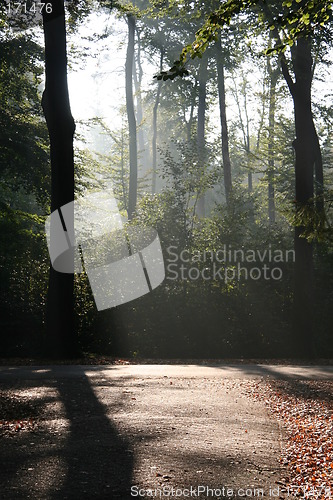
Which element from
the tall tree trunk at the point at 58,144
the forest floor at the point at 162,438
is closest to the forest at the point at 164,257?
the tall tree trunk at the point at 58,144

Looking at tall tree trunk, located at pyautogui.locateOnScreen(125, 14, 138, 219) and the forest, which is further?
tall tree trunk, located at pyautogui.locateOnScreen(125, 14, 138, 219)

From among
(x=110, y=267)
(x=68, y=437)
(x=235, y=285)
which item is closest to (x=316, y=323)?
(x=235, y=285)

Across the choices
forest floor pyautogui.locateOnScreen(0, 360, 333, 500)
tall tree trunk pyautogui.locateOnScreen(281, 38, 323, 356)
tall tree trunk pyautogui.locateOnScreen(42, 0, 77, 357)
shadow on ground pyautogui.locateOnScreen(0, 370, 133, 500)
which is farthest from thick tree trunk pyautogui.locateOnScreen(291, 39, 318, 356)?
shadow on ground pyautogui.locateOnScreen(0, 370, 133, 500)

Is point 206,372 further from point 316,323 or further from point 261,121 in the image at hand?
point 261,121

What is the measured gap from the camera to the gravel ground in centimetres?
490

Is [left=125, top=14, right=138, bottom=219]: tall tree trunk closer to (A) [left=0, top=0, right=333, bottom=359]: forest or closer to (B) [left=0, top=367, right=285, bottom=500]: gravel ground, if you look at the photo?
(A) [left=0, top=0, right=333, bottom=359]: forest

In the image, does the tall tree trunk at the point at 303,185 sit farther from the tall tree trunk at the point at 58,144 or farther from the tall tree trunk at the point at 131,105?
the tall tree trunk at the point at 131,105

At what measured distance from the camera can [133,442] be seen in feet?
19.8

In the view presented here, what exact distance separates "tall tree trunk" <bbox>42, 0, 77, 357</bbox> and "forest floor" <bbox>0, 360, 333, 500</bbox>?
422 cm

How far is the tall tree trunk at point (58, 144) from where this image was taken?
14.2 meters

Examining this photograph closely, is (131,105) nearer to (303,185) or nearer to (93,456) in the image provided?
(303,185)

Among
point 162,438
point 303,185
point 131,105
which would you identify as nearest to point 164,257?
point 303,185

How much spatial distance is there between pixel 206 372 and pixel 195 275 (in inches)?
276

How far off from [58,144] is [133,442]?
953cm
